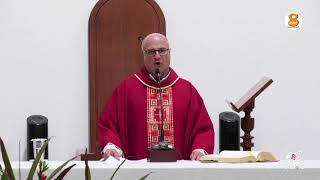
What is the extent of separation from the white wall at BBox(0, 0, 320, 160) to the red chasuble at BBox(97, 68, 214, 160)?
2.18m

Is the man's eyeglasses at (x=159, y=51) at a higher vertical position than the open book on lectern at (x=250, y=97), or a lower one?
higher

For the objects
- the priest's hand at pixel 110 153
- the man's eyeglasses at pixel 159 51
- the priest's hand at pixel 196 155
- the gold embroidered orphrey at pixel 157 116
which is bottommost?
the priest's hand at pixel 196 155

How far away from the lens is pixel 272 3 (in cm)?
640

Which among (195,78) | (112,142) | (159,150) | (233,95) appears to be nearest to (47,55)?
(195,78)

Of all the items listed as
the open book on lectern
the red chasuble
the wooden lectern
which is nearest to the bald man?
the red chasuble

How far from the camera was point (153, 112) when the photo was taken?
4.09 metres

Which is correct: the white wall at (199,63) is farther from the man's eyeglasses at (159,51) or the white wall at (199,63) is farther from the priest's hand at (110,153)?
the priest's hand at (110,153)

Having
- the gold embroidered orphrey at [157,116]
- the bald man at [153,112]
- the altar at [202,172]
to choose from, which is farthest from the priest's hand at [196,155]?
the altar at [202,172]

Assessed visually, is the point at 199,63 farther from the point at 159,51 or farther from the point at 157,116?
the point at 159,51

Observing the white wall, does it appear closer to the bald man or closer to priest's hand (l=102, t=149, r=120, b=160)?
the bald man

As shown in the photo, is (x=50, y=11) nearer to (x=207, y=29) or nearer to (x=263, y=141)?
(x=207, y=29)

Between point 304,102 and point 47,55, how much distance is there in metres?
2.67

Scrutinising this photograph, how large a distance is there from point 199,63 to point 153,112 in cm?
236

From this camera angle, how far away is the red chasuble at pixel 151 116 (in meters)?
3.91
